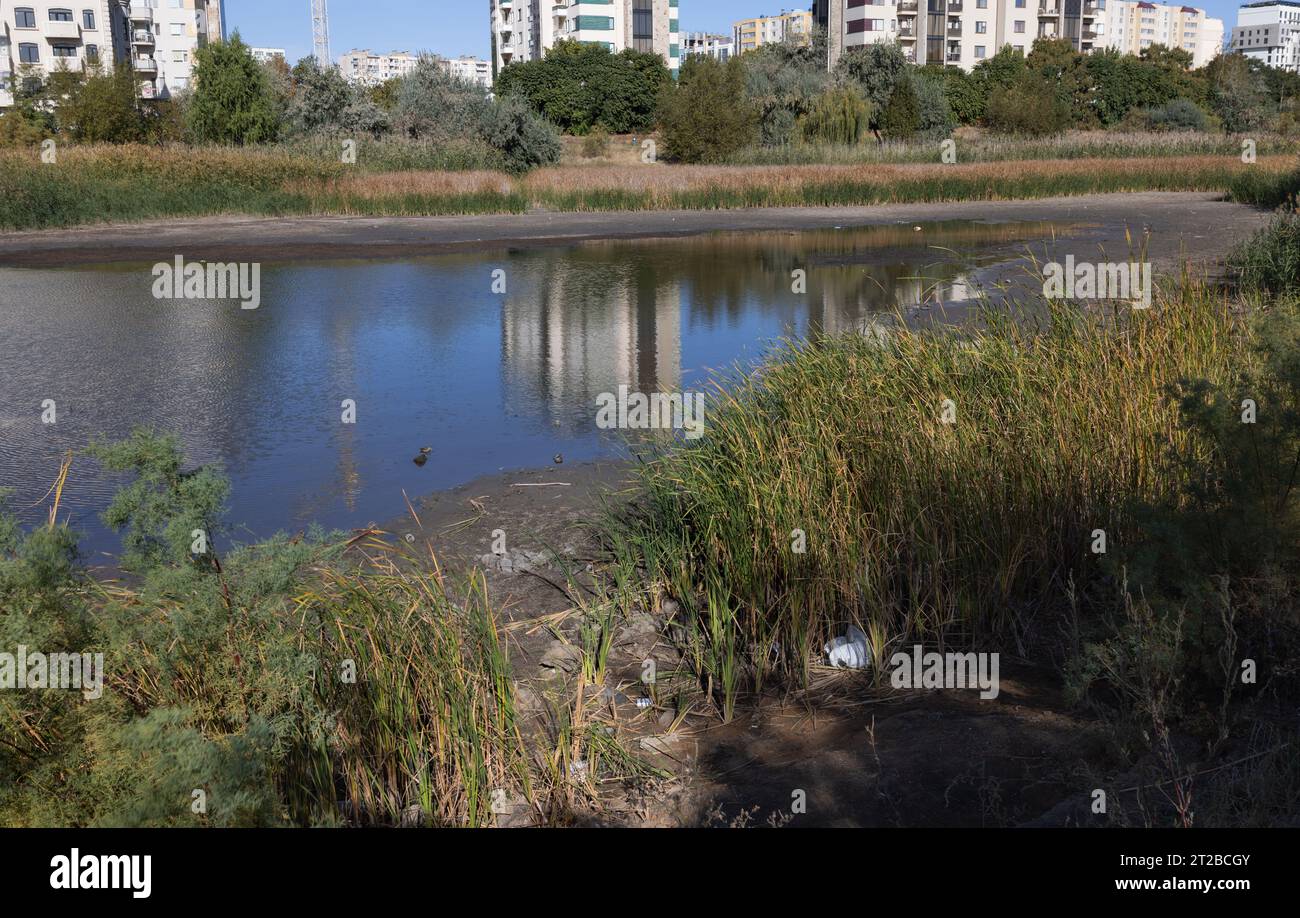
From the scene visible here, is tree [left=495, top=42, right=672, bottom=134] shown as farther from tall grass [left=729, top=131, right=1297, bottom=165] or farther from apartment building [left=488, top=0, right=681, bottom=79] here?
apartment building [left=488, top=0, right=681, bottom=79]

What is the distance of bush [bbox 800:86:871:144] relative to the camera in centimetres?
4672

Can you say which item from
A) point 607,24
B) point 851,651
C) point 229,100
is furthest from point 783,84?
point 851,651

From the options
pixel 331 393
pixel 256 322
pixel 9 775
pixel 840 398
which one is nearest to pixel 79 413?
pixel 331 393

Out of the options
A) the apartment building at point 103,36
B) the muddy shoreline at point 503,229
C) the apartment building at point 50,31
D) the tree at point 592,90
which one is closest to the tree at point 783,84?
the tree at point 592,90

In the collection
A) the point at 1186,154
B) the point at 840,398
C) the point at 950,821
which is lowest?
the point at 950,821

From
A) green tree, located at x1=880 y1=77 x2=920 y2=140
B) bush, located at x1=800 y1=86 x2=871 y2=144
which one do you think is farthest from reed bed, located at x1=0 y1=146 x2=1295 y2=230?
green tree, located at x1=880 y1=77 x2=920 y2=140

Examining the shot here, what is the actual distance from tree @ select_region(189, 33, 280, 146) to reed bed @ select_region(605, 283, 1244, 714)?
37.4 metres

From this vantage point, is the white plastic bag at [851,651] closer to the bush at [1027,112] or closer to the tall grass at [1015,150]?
the tall grass at [1015,150]

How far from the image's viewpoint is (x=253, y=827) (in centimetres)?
314

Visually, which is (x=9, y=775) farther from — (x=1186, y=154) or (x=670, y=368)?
(x=1186, y=154)

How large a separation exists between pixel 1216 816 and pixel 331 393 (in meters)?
9.56

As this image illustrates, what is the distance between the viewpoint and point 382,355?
13.6 metres

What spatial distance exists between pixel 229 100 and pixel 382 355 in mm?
30722

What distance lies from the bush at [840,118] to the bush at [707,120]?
3.14 meters
